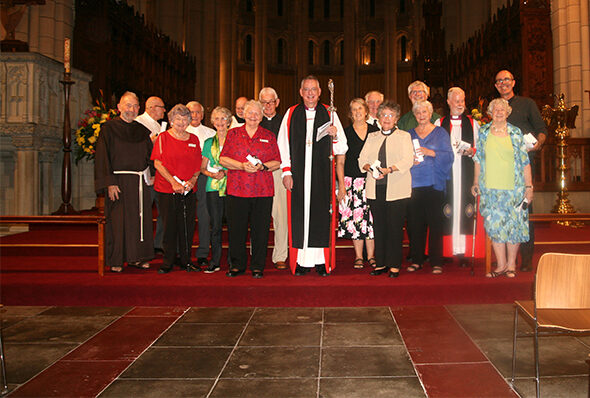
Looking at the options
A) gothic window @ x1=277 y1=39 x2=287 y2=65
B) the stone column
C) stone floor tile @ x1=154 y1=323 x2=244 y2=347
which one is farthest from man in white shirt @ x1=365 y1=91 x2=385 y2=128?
gothic window @ x1=277 y1=39 x2=287 y2=65

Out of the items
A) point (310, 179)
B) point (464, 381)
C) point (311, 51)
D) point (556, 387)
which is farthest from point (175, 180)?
point (311, 51)

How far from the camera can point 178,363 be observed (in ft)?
10.2

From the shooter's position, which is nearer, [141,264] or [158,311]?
[158,311]

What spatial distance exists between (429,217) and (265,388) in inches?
106

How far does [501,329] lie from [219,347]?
6.73 feet

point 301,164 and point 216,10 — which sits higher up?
point 216,10

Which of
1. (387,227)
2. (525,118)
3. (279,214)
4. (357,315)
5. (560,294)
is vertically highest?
(525,118)

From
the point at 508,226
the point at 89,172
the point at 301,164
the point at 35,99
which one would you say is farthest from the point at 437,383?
the point at 89,172

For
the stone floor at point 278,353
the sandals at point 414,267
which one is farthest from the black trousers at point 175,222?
the sandals at point 414,267

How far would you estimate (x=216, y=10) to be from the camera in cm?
2103

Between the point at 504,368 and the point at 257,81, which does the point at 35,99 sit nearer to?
the point at 504,368

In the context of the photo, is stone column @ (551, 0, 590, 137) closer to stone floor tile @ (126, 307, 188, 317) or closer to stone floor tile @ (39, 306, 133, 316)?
stone floor tile @ (126, 307, 188, 317)

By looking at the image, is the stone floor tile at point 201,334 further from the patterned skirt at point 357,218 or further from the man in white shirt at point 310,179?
the patterned skirt at point 357,218

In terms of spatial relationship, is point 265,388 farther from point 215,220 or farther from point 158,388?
point 215,220
